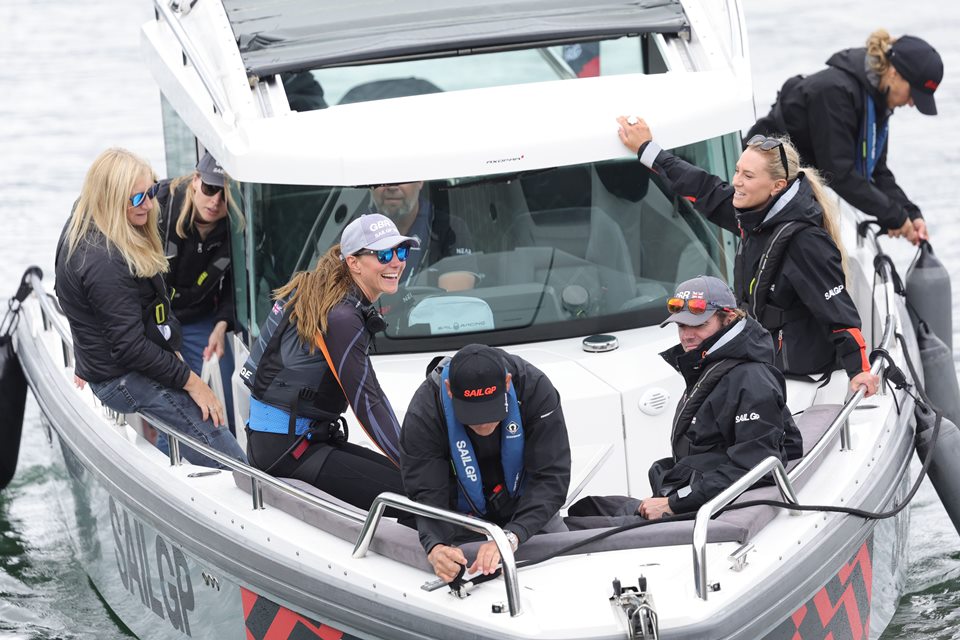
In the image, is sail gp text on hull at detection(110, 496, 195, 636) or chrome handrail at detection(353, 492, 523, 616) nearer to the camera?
chrome handrail at detection(353, 492, 523, 616)

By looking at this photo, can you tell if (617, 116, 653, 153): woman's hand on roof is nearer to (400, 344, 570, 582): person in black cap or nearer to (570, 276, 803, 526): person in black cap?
(570, 276, 803, 526): person in black cap

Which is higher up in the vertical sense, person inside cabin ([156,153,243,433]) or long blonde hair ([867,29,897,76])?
long blonde hair ([867,29,897,76])

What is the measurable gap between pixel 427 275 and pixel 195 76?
1.29 m

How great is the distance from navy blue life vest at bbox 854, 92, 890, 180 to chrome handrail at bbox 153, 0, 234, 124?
3105 millimetres

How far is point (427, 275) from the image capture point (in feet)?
18.8

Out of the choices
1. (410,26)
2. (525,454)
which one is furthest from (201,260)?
(525,454)

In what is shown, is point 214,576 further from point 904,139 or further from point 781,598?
point 904,139

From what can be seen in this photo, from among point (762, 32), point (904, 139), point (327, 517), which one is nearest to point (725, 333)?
point (327, 517)

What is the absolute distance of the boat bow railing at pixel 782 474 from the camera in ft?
13.2

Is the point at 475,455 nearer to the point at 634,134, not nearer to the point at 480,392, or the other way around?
the point at 480,392

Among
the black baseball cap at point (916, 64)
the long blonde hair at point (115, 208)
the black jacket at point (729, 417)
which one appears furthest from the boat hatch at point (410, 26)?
the black jacket at point (729, 417)

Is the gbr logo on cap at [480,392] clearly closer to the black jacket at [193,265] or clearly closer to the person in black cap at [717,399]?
the person in black cap at [717,399]

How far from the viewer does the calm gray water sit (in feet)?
22.8

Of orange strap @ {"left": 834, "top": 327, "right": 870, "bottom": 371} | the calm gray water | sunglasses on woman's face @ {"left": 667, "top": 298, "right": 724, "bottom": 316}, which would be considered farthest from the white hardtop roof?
the calm gray water
